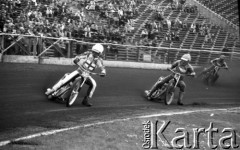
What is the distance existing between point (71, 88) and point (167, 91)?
418 cm

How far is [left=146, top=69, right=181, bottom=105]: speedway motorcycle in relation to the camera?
15094 millimetres

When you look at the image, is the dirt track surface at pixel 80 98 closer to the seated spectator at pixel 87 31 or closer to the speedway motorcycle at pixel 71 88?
the speedway motorcycle at pixel 71 88

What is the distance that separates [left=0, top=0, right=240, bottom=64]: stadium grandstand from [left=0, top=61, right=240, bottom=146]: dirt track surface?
1730 mm

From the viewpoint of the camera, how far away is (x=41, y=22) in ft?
74.8

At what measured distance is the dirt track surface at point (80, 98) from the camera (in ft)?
33.3

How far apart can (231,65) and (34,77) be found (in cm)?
1475

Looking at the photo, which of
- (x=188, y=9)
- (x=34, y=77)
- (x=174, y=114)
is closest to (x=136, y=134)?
(x=174, y=114)

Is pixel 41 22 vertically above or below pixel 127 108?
above

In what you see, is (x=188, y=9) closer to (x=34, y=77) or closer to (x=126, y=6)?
(x=126, y=6)

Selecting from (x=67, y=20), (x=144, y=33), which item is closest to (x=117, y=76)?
(x=67, y=20)

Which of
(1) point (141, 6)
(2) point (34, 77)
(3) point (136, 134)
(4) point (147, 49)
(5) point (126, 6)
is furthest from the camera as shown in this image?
(1) point (141, 6)

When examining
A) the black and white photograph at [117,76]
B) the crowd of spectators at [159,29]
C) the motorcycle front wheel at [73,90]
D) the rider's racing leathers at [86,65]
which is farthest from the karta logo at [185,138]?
the crowd of spectators at [159,29]

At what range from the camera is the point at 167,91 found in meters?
15.1

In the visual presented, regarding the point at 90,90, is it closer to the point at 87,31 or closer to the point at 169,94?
the point at 169,94
